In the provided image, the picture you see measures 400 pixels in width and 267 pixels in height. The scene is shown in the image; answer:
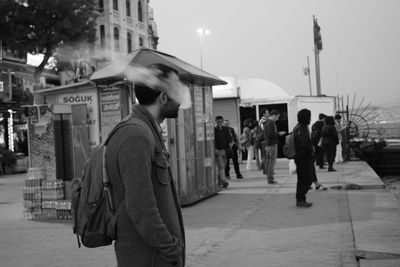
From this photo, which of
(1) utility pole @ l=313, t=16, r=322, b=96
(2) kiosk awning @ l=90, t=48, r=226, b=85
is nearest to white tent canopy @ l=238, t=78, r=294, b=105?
(1) utility pole @ l=313, t=16, r=322, b=96

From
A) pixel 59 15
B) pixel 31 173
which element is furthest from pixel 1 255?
pixel 59 15

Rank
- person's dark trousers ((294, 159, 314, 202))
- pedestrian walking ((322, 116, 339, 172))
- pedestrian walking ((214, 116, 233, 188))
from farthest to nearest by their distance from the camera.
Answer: pedestrian walking ((322, 116, 339, 172)) < pedestrian walking ((214, 116, 233, 188)) < person's dark trousers ((294, 159, 314, 202))

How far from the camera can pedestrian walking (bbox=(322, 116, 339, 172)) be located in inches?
689

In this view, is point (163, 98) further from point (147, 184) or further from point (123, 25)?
point (123, 25)

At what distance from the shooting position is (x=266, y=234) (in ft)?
25.5

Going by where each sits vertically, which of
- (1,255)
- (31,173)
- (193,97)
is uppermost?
(193,97)

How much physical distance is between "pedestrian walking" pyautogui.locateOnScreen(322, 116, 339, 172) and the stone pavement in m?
4.90

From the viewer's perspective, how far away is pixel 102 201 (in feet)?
9.11

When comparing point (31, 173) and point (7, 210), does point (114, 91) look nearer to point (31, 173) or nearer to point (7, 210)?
point (31, 173)

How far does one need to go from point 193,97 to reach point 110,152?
8566mm

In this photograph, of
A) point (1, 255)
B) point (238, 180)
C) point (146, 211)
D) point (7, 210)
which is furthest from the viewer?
point (238, 180)

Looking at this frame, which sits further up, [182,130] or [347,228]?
[182,130]

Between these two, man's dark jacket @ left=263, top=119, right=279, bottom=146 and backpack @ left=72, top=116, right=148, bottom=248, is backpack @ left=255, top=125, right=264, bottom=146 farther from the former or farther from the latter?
backpack @ left=72, top=116, right=148, bottom=248

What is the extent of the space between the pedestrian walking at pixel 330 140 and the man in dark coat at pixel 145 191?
15.1 metres
